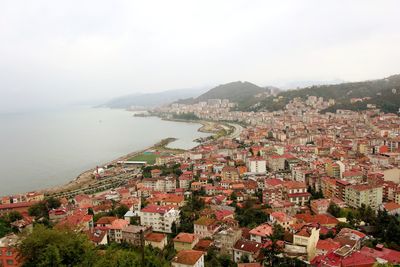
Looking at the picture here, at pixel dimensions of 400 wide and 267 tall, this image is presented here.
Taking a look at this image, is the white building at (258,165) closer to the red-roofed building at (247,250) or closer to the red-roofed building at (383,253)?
the red-roofed building at (247,250)

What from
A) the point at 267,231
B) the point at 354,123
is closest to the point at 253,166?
the point at 267,231

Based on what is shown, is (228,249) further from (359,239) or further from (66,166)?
(66,166)

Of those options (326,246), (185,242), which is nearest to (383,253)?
(326,246)

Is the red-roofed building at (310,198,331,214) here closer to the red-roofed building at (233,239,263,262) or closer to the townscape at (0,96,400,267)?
the townscape at (0,96,400,267)

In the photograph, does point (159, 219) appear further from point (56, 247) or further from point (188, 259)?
point (56, 247)

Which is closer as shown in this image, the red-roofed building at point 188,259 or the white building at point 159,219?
the red-roofed building at point 188,259

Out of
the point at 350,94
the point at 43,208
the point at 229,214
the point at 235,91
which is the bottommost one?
the point at 43,208

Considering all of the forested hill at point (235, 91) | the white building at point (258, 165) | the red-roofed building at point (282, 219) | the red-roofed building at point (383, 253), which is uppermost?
the forested hill at point (235, 91)

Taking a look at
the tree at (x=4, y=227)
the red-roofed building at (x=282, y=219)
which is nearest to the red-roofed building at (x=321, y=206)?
the red-roofed building at (x=282, y=219)
